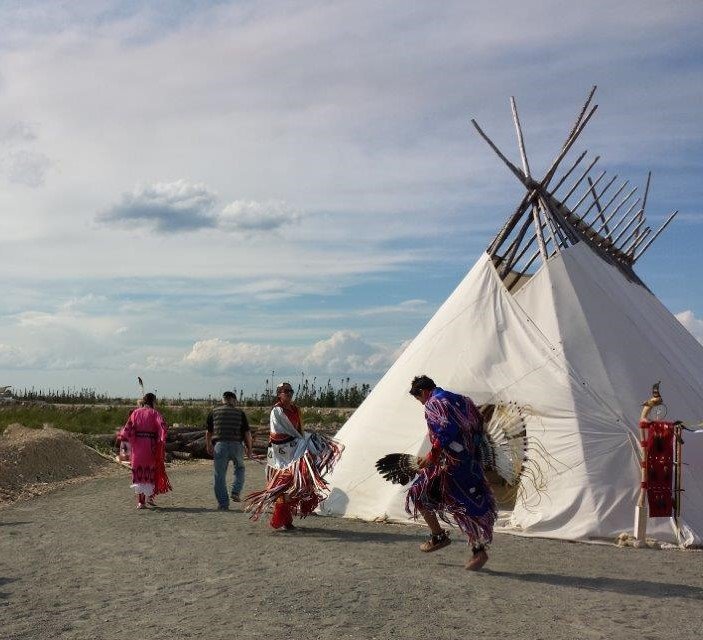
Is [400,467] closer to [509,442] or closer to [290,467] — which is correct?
[509,442]

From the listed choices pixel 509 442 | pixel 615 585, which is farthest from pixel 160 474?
pixel 615 585

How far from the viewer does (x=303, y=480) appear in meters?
8.22

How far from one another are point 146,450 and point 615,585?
19.2 ft

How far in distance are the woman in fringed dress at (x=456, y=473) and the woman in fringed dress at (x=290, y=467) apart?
74.8 inches

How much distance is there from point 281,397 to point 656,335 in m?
4.27

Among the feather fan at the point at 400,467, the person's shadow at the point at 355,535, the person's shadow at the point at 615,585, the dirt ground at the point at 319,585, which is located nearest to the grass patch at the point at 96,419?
the dirt ground at the point at 319,585

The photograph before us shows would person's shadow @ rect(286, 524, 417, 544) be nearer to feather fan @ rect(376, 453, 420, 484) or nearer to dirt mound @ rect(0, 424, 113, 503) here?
feather fan @ rect(376, 453, 420, 484)

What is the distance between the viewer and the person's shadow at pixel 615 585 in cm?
579

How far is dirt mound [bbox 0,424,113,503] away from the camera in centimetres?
1212

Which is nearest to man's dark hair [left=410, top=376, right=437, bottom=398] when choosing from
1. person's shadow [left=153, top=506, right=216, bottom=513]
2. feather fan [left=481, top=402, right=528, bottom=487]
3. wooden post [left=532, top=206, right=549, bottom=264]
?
feather fan [left=481, top=402, right=528, bottom=487]

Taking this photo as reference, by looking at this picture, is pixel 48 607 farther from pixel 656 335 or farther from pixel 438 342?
pixel 656 335

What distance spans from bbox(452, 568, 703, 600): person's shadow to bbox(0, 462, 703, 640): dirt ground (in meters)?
0.01

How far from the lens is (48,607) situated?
17.8 feet

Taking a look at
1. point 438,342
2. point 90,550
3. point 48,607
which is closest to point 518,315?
point 438,342
